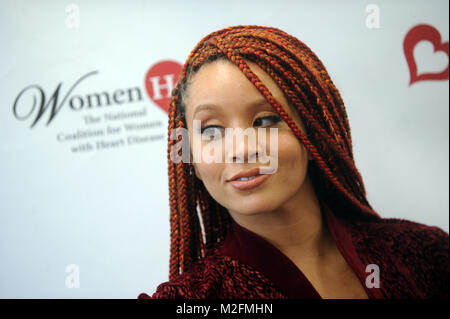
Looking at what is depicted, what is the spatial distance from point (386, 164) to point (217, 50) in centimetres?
57

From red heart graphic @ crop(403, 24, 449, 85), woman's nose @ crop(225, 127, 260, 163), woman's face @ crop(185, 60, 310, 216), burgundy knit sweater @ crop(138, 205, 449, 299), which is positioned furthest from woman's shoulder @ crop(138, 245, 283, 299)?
red heart graphic @ crop(403, 24, 449, 85)

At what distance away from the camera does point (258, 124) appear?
727 mm

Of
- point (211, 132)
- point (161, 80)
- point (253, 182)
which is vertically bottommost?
point (253, 182)

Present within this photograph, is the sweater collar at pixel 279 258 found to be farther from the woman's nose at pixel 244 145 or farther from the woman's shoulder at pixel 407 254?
the woman's nose at pixel 244 145

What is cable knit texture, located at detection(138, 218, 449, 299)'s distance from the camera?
2.46 feet

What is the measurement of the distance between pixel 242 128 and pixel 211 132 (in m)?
0.08

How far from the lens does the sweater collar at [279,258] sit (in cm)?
75

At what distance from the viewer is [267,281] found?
0.75 meters

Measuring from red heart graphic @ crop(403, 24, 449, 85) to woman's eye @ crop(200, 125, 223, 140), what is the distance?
0.60 meters

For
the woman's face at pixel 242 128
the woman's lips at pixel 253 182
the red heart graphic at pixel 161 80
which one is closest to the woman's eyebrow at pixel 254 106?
the woman's face at pixel 242 128

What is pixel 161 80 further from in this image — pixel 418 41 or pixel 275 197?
pixel 418 41

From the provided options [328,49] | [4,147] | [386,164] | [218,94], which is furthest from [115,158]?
→ [386,164]

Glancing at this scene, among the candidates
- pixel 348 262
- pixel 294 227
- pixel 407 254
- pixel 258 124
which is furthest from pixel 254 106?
pixel 407 254

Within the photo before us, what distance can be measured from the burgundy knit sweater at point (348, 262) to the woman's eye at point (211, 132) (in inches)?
8.9
